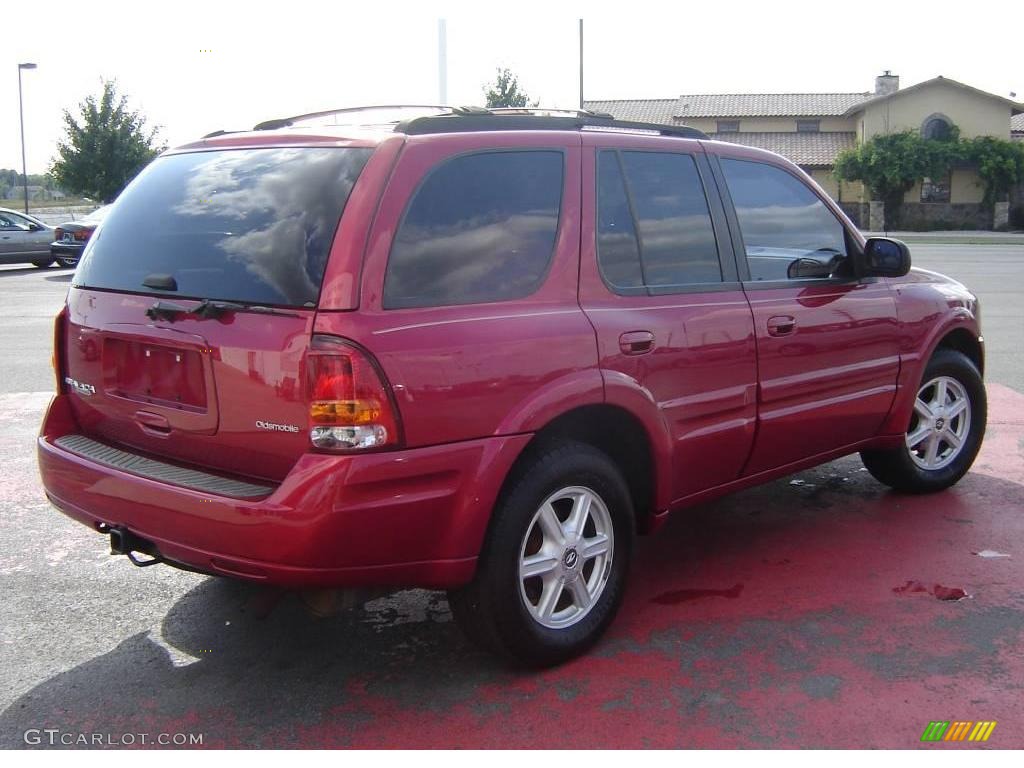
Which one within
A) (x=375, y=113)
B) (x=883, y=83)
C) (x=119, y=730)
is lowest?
(x=119, y=730)

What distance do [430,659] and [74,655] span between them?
1.28 meters

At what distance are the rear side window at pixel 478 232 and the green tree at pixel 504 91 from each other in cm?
3300

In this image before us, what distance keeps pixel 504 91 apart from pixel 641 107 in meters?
25.9

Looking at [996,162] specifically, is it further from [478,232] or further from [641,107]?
[478,232]

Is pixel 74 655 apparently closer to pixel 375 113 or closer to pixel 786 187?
pixel 375 113

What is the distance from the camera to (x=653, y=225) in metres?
4.17

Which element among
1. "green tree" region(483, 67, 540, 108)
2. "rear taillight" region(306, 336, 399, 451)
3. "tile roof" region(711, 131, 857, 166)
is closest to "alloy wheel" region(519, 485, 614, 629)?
"rear taillight" region(306, 336, 399, 451)

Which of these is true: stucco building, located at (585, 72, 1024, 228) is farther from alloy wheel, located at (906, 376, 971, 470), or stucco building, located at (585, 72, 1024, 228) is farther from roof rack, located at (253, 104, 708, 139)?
roof rack, located at (253, 104, 708, 139)

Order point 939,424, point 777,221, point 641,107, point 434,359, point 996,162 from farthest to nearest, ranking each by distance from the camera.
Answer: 1. point 641,107
2. point 996,162
3. point 939,424
4. point 777,221
5. point 434,359

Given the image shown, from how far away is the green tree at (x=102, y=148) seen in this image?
35219 millimetres

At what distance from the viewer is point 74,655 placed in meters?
3.83

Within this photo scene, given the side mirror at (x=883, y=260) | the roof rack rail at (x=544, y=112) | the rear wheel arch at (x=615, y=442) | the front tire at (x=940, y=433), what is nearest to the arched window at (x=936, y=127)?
the front tire at (x=940, y=433)

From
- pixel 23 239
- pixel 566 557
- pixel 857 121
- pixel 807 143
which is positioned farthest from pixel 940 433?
pixel 857 121
